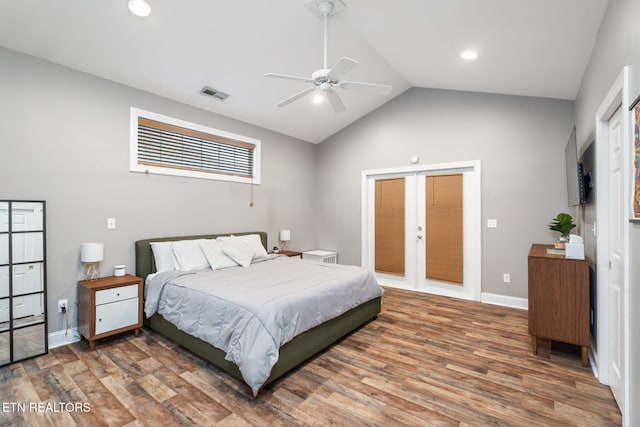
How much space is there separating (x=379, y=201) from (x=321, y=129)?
5.54 feet

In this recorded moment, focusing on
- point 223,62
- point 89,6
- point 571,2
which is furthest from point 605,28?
point 89,6

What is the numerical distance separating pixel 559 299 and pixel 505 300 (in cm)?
178

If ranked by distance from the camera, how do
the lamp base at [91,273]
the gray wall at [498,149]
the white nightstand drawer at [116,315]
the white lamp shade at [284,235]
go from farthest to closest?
1. the white lamp shade at [284,235]
2. the gray wall at [498,149]
3. the lamp base at [91,273]
4. the white nightstand drawer at [116,315]

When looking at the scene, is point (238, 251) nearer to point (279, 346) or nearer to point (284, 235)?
point (284, 235)

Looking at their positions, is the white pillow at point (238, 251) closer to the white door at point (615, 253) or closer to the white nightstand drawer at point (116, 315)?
the white nightstand drawer at point (116, 315)

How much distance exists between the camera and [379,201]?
5410 millimetres

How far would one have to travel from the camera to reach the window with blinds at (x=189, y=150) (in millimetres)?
3627

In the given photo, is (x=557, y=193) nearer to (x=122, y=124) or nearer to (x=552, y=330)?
(x=552, y=330)

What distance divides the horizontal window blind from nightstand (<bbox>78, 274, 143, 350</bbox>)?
1.43m

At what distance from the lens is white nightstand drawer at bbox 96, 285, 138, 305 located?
9.48 ft

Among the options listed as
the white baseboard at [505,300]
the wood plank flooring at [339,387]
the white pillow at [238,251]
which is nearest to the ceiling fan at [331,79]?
the white pillow at [238,251]

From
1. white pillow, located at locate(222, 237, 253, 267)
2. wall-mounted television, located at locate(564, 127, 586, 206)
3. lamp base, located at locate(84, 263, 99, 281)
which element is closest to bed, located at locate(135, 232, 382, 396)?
white pillow, located at locate(222, 237, 253, 267)

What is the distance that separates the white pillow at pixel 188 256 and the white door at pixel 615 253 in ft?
12.4

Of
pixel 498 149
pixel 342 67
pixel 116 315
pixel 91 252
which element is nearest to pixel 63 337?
pixel 116 315
